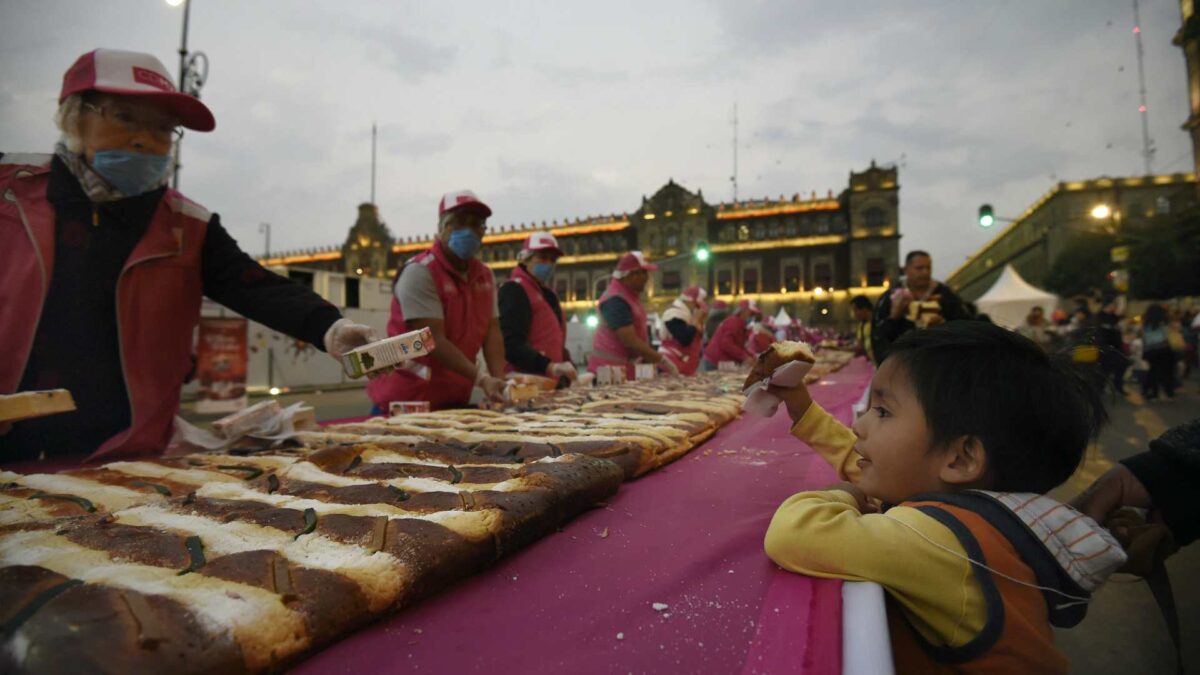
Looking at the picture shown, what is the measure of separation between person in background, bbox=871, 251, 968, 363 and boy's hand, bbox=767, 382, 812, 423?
3.02 metres

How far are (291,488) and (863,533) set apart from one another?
3.81ft

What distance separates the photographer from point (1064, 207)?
50469 mm

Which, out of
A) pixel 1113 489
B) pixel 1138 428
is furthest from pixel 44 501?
pixel 1138 428

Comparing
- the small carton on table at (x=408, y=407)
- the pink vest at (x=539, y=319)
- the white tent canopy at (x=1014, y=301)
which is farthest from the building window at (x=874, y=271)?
the small carton on table at (x=408, y=407)

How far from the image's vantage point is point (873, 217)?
4872 cm

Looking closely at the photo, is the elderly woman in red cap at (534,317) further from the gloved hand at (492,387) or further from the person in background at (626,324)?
the gloved hand at (492,387)

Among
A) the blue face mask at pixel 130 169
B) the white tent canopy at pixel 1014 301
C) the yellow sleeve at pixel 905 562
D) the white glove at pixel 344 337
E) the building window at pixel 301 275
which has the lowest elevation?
the yellow sleeve at pixel 905 562

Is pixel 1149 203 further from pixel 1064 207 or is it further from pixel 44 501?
pixel 44 501

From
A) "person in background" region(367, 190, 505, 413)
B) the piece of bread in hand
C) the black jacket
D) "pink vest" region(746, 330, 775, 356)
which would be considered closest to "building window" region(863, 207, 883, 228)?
"pink vest" region(746, 330, 775, 356)

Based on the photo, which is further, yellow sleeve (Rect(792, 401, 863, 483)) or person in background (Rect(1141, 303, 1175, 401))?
person in background (Rect(1141, 303, 1175, 401))

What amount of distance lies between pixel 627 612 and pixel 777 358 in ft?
2.84

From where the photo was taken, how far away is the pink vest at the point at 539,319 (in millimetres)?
4930

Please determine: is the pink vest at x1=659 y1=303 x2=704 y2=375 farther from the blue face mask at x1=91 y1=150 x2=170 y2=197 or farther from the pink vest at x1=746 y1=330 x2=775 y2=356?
the blue face mask at x1=91 y1=150 x2=170 y2=197

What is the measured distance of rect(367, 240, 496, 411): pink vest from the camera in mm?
3213
